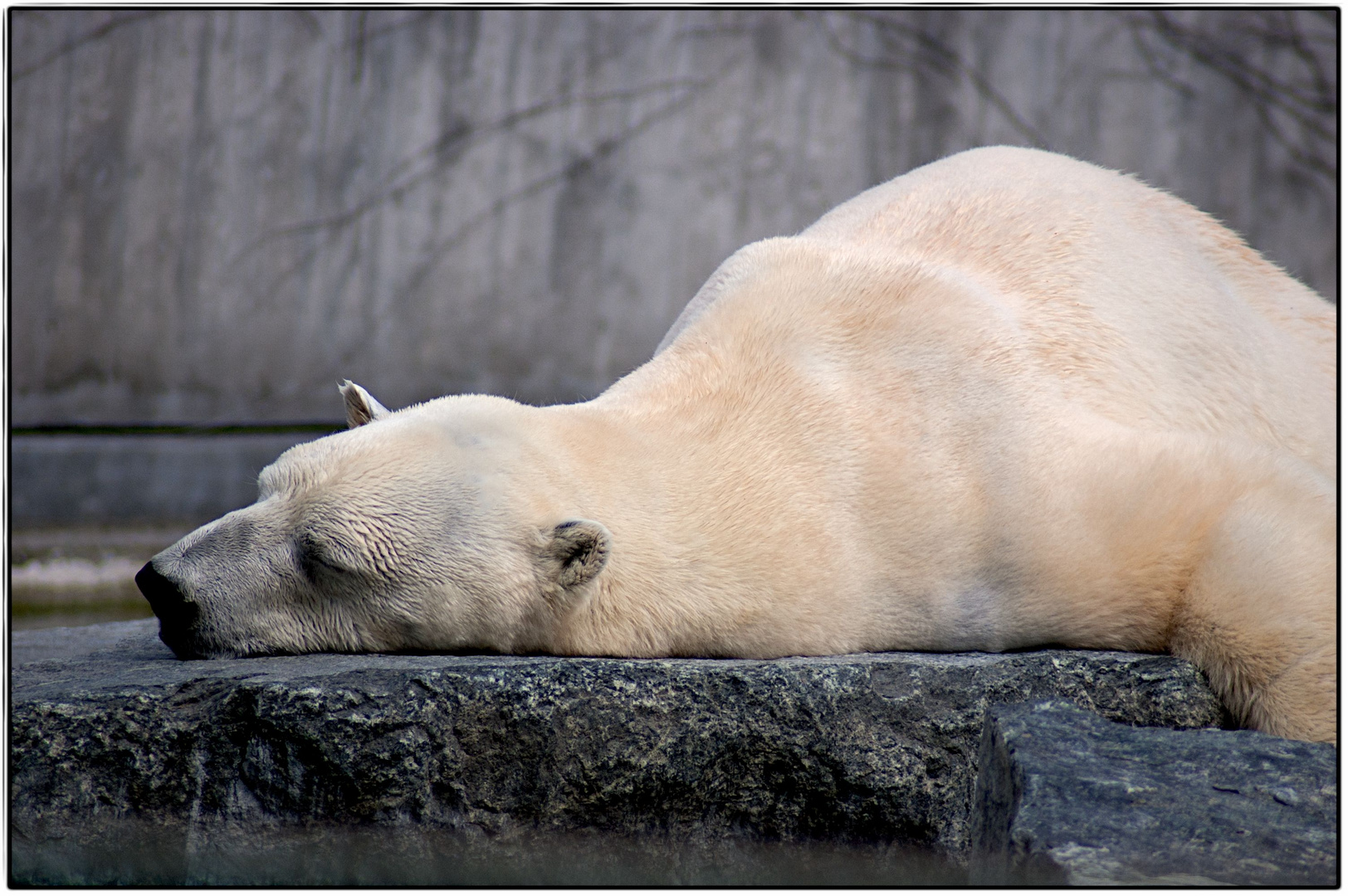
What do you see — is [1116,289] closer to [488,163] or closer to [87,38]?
[488,163]

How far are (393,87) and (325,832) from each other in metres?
4.92

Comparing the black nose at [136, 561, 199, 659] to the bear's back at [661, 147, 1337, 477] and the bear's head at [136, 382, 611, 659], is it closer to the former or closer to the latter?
the bear's head at [136, 382, 611, 659]

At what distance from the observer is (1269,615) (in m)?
2.19

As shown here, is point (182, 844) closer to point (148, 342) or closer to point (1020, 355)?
point (1020, 355)

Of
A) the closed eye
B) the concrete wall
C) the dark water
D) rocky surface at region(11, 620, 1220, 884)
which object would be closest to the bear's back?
rocky surface at region(11, 620, 1220, 884)

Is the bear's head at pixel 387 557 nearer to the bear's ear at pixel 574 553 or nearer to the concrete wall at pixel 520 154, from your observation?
the bear's ear at pixel 574 553

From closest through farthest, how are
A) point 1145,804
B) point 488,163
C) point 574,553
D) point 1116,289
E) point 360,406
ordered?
1. point 1145,804
2. point 574,553
3. point 360,406
4. point 1116,289
5. point 488,163

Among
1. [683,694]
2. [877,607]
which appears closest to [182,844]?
[683,694]

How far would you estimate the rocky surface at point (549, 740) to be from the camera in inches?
78.7

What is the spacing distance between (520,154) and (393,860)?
188 inches

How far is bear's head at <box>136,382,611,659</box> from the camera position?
6.91 feet

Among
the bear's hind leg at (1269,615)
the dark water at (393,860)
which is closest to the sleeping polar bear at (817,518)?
the bear's hind leg at (1269,615)

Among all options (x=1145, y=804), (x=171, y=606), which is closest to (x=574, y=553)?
(x=171, y=606)

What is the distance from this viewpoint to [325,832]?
202 centimetres
